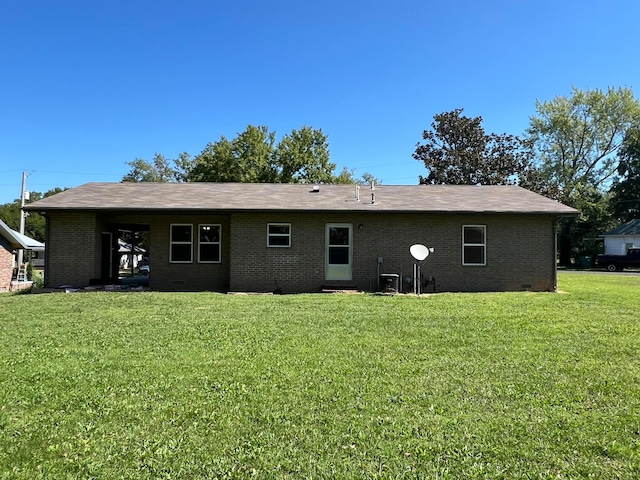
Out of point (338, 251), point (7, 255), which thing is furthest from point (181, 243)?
point (7, 255)

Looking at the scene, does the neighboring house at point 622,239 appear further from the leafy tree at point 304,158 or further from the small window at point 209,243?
the small window at point 209,243

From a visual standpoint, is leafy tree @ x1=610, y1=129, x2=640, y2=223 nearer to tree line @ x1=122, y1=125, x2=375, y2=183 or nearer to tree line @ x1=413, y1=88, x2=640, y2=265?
tree line @ x1=413, y1=88, x2=640, y2=265

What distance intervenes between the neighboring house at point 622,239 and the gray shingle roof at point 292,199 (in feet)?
80.4

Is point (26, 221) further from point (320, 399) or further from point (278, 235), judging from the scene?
point (320, 399)

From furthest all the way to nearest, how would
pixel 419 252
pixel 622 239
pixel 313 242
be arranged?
pixel 622 239, pixel 313 242, pixel 419 252

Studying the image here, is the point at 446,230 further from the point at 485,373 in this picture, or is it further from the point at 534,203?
the point at 485,373

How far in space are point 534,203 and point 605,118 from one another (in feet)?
120

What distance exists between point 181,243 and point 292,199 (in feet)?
13.4

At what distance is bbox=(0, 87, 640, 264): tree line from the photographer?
38.3 meters

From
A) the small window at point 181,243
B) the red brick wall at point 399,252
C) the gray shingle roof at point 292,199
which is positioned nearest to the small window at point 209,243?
the small window at point 181,243

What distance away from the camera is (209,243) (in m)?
15.0

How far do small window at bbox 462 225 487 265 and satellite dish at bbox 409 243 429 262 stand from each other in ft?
6.07

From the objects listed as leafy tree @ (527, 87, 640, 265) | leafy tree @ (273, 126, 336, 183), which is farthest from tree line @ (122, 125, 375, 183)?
leafy tree @ (527, 87, 640, 265)

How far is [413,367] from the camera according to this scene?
202 inches
